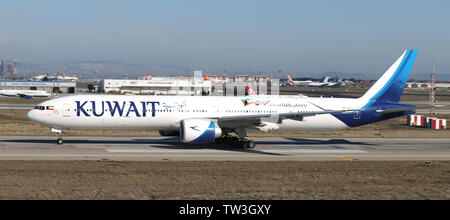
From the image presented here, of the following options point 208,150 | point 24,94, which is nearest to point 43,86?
point 24,94

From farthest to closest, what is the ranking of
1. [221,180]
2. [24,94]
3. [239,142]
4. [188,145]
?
[24,94] < [188,145] < [239,142] < [221,180]

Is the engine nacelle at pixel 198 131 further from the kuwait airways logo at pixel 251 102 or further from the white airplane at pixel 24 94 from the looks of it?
the white airplane at pixel 24 94

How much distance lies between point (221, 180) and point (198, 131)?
→ 1232 centimetres

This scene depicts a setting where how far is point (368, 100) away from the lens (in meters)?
41.8

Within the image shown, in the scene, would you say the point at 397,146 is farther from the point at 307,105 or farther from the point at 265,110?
the point at 265,110

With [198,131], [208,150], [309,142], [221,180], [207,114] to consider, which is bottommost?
[309,142]

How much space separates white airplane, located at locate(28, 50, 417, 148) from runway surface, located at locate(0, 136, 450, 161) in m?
1.36

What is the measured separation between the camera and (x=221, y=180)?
22594mm

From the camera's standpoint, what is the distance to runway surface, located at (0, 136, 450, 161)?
103 feet

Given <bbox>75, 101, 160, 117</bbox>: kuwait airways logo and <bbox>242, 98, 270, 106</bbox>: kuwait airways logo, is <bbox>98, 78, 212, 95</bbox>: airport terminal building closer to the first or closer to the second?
<bbox>242, 98, 270, 106</bbox>: kuwait airways logo

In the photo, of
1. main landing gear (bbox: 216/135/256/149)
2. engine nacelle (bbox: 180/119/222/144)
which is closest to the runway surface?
main landing gear (bbox: 216/135/256/149)

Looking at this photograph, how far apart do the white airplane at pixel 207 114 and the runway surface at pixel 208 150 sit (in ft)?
4.47

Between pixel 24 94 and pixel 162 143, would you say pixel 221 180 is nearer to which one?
pixel 162 143
